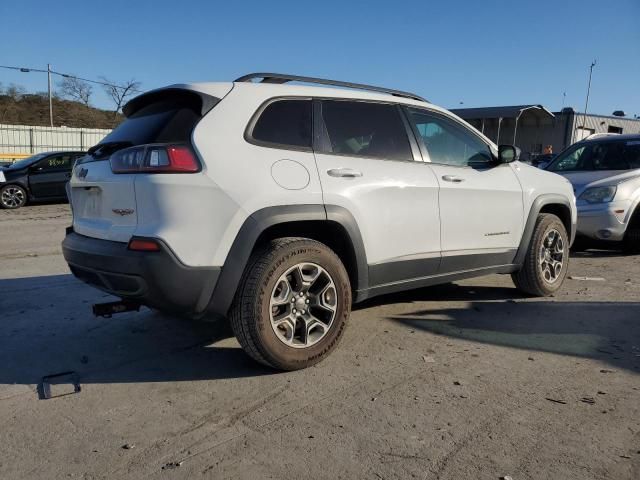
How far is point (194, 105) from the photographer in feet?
11.2

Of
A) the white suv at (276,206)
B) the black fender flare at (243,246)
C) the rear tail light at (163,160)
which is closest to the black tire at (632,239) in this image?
the white suv at (276,206)

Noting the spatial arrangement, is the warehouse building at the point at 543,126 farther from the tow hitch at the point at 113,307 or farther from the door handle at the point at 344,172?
the tow hitch at the point at 113,307

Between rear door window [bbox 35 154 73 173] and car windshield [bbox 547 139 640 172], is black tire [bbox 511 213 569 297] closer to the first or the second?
car windshield [bbox 547 139 640 172]

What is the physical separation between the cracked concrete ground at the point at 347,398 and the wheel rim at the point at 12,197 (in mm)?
9993

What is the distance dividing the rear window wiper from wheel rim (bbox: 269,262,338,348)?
4.26 feet

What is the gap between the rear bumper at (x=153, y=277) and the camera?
3.08 m

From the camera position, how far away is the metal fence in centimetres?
3159

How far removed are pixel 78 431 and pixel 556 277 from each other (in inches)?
180

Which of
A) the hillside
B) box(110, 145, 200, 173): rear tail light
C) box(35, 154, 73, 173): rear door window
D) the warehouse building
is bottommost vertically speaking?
box(35, 154, 73, 173): rear door window

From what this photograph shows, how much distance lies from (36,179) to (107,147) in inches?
485

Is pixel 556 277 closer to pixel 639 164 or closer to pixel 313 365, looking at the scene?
pixel 313 365

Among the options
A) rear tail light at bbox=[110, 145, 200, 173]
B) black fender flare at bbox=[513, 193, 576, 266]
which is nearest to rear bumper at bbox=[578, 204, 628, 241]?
black fender flare at bbox=[513, 193, 576, 266]

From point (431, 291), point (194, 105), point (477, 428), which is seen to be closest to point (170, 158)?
point (194, 105)

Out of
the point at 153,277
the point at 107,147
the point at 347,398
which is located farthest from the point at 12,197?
the point at 347,398
